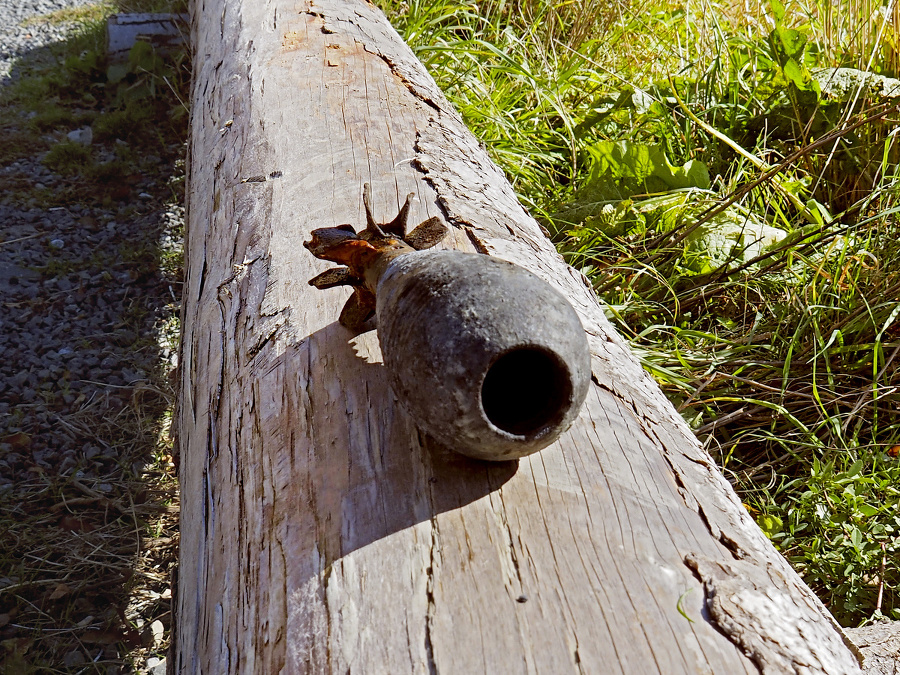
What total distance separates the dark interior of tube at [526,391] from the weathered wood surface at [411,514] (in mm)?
135

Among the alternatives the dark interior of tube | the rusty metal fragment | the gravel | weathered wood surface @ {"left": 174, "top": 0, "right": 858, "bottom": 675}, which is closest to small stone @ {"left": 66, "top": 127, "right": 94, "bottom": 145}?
the gravel

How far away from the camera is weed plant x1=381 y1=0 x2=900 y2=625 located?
237 cm

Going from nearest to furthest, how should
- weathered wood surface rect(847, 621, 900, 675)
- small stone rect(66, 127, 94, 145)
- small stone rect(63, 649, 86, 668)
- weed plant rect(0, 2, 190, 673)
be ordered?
weathered wood surface rect(847, 621, 900, 675), small stone rect(63, 649, 86, 668), weed plant rect(0, 2, 190, 673), small stone rect(66, 127, 94, 145)

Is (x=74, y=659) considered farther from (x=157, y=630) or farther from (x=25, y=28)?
(x=25, y=28)

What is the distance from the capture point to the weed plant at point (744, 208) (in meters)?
2.37

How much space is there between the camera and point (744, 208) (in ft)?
10.5

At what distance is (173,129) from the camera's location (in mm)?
4910

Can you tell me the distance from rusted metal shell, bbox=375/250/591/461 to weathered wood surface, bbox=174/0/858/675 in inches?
5.6

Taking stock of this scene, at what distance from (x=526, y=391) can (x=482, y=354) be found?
17 centimetres

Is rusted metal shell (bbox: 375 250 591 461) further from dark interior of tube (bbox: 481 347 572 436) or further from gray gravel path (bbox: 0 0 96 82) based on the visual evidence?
gray gravel path (bbox: 0 0 96 82)

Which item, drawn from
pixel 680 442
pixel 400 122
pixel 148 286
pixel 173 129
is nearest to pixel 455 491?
pixel 680 442

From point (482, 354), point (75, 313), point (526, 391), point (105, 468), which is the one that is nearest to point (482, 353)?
point (482, 354)

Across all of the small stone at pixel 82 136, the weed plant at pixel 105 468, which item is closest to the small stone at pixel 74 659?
the weed plant at pixel 105 468

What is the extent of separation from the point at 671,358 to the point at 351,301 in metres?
1.46
